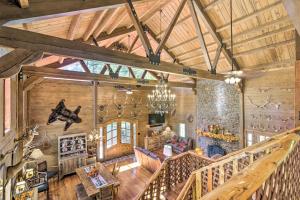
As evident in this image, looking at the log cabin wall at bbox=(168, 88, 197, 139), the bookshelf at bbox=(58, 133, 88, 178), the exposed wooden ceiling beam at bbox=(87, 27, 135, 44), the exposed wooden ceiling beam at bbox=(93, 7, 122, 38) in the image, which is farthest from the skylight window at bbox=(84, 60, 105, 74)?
the log cabin wall at bbox=(168, 88, 197, 139)

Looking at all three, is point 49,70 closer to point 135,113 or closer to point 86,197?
point 86,197

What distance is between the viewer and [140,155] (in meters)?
8.47

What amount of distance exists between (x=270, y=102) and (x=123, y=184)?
23.6 feet

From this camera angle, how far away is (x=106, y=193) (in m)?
5.52

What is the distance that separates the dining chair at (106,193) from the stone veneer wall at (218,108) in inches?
239

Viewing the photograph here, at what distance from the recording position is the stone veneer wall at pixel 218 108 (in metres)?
8.13

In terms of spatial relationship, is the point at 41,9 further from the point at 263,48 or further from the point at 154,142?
the point at 154,142

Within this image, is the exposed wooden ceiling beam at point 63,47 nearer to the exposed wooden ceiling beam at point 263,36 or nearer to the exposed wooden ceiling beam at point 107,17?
the exposed wooden ceiling beam at point 107,17

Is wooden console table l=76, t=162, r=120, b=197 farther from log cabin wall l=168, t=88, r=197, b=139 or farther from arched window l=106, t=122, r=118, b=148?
log cabin wall l=168, t=88, r=197, b=139

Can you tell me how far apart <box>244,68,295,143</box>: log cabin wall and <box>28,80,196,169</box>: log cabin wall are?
3.66 m

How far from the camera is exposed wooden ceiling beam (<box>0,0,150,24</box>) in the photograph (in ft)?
6.39

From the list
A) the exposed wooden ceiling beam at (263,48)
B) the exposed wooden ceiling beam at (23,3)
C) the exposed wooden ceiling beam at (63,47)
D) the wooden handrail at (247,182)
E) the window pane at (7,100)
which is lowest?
the wooden handrail at (247,182)

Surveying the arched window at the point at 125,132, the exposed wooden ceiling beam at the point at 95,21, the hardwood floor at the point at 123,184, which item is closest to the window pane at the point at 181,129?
the arched window at the point at 125,132

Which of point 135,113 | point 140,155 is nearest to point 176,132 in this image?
point 135,113
